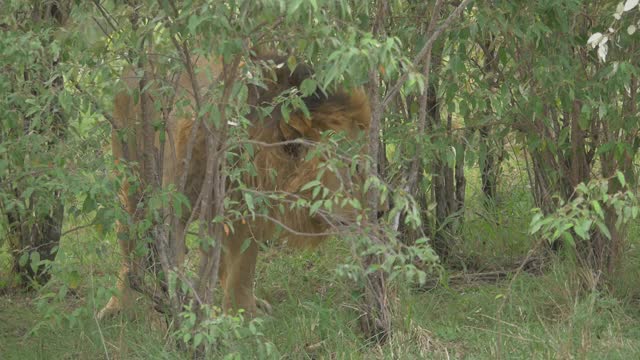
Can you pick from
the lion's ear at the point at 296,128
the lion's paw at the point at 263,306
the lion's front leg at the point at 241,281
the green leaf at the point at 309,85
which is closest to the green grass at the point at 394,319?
the lion's paw at the point at 263,306

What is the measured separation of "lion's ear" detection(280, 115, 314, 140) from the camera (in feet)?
15.2

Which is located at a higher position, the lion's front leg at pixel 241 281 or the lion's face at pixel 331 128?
the lion's face at pixel 331 128

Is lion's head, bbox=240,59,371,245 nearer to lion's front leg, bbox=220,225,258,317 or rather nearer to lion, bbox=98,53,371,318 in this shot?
lion, bbox=98,53,371,318

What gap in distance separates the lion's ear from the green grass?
2.44 feet

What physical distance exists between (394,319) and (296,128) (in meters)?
0.93

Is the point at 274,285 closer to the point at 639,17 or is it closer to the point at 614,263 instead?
the point at 614,263

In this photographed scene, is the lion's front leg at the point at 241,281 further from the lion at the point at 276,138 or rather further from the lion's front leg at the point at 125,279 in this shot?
the lion's front leg at the point at 125,279

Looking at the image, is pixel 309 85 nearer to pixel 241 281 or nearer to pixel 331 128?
pixel 331 128

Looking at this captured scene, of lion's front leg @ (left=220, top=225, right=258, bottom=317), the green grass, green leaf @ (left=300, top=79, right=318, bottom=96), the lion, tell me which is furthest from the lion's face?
green leaf @ (left=300, top=79, right=318, bottom=96)

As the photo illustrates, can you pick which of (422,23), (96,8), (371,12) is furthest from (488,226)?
(96,8)

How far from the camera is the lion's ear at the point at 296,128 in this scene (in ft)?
15.2

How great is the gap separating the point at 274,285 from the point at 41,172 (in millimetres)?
2266

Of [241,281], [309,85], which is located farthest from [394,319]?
[309,85]

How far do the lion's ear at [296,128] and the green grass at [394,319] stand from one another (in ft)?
2.44
